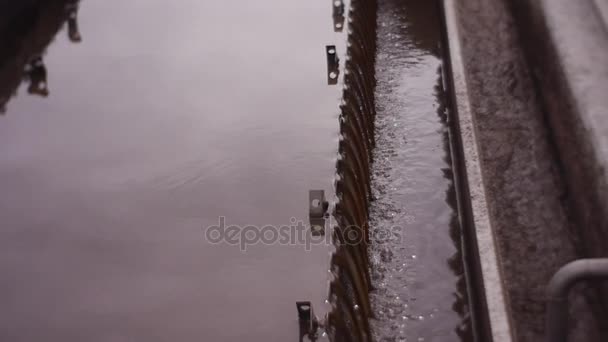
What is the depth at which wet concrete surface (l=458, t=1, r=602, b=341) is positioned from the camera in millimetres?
4782

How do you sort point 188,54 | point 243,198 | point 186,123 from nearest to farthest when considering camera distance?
point 243,198
point 186,123
point 188,54

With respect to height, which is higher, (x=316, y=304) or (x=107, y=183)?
(x=107, y=183)

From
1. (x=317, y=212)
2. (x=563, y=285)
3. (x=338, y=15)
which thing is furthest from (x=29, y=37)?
(x=563, y=285)

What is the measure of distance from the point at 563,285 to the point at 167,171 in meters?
4.06

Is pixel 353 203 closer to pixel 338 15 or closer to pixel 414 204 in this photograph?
pixel 414 204

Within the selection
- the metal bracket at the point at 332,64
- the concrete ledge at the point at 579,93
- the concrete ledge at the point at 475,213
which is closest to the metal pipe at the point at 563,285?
the concrete ledge at the point at 475,213

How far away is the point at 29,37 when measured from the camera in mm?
9008

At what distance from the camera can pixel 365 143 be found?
6.22 m

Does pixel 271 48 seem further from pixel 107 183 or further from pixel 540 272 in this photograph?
pixel 540 272

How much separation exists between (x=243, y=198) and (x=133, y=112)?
2.04m

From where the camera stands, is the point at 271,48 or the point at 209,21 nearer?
the point at 271,48

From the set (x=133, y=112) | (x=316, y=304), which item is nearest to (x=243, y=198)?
(x=316, y=304)

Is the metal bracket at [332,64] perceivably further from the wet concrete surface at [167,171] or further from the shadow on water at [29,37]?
the shadow on water at [29,37]

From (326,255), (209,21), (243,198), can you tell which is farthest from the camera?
(209,21)
